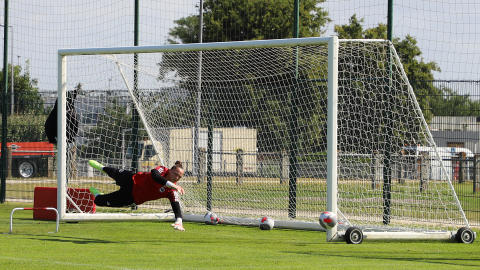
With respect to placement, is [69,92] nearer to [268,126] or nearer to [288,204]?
[268,126]

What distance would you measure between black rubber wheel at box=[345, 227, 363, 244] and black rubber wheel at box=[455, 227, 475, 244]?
1.74m

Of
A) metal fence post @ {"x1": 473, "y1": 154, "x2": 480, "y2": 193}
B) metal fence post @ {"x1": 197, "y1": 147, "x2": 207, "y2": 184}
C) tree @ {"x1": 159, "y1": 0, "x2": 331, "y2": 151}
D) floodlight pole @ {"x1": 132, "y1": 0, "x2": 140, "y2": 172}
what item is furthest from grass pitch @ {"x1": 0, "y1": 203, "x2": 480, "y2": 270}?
metal fence post @ {"x1": 473, "y1": 154, "x2": 480, "y2": 193}

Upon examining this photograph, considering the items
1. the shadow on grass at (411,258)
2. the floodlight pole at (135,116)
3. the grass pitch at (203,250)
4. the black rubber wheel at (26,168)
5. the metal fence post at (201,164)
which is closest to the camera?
the grass pitch at (203,250)

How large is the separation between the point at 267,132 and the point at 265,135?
0.08 meters

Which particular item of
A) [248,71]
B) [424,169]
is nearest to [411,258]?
[424,169]

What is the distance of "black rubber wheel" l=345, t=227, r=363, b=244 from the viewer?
27.7 feet

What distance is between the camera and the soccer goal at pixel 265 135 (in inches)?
397

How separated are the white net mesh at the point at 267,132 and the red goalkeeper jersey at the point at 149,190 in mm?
1994

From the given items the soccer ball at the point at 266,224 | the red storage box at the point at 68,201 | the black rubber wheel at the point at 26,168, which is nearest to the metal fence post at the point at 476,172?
the soccer ball at the point at 266,224

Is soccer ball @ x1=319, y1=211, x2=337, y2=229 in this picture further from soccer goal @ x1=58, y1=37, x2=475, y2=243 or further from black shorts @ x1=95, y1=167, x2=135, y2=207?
black shorts @ x1=95, y1=167, x2=135, y2=207

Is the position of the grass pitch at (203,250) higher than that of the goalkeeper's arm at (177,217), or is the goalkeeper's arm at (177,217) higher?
the goalkeeper's arm at (177,217)

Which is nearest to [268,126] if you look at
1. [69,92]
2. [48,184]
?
[69,92]

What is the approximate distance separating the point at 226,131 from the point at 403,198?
428 cm

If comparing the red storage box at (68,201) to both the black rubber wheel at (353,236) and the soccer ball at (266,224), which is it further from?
the black rubber wheel at (353,236)
